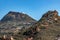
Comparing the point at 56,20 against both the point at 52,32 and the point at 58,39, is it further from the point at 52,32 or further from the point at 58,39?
the point at 58,39

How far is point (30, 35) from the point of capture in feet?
293

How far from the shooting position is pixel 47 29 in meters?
92.2

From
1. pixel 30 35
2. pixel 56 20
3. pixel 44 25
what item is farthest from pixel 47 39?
pixel 56 20

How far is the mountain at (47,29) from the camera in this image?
3317 inches

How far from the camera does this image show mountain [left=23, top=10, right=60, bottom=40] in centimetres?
8425

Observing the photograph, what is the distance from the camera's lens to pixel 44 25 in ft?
318

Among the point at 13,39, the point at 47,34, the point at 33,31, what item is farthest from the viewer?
the point at 33,31

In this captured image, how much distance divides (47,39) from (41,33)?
652 cm

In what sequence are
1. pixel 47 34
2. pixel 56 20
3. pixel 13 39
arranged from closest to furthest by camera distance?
pixel 13 39
pixel 47 34
pixel 56 20

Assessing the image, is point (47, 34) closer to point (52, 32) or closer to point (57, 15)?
point (52, 32)

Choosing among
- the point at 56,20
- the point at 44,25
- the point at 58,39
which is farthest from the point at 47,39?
the point at 56,20

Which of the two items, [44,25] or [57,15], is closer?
[44,25]

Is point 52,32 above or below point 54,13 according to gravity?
below

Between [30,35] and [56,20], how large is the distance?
1835 cm
